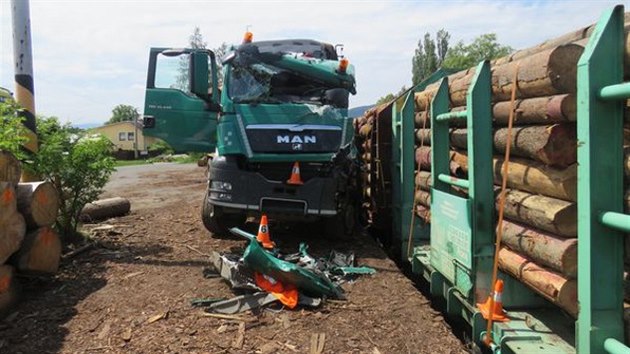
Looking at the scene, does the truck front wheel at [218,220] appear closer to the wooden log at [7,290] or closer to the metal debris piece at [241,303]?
the metal debris piece at [241,303]

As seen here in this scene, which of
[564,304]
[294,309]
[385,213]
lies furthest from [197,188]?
[564,304]

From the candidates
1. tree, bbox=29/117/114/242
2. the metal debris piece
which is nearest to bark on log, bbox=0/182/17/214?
tree, bbox=29/117/114/242

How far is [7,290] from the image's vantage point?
5055mm

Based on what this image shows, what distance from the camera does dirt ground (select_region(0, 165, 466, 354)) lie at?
4305 millimetres

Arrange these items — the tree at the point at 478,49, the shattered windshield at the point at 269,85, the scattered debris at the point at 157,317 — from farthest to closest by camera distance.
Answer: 1. the tree at the point at 478,49
2. the shattered windshield at the point at 269,85
3. the scattered debris at the point at 157,317

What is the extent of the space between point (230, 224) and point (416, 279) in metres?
2.96

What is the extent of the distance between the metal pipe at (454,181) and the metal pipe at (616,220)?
5.13ft

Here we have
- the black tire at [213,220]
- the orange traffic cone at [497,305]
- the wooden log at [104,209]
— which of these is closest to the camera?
the orange traffic cone at [497,305]

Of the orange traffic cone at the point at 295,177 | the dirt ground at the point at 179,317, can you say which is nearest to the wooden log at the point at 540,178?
the dirt ground at the point at 179,317

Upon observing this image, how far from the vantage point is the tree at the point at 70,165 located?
22.8 ft

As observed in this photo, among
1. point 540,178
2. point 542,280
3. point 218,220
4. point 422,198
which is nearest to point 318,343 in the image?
point 542,280

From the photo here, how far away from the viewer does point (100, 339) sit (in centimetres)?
440

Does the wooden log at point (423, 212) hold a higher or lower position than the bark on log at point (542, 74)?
lower

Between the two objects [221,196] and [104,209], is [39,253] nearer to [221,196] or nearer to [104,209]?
[221,196]
